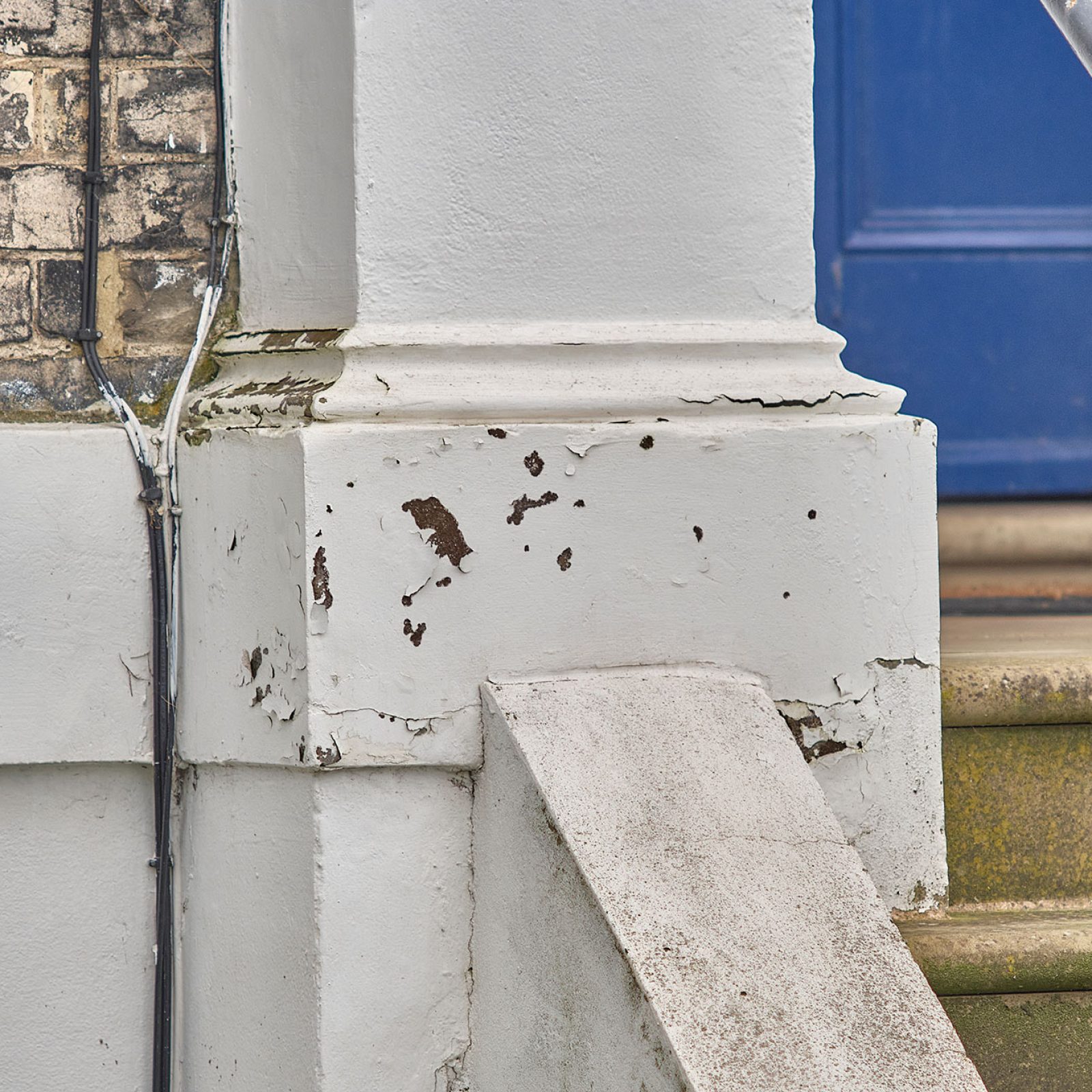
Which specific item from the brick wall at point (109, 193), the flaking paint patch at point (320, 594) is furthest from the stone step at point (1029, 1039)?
the brick wall at point (109, 193)

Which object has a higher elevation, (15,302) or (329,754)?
(15,302)

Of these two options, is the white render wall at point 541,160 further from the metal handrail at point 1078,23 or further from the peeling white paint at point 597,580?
the metal handrail at point 1078,23

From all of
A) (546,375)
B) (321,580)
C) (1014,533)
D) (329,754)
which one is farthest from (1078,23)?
(1014,533)

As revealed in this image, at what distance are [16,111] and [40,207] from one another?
0.12 m

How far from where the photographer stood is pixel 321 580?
4.11 feet

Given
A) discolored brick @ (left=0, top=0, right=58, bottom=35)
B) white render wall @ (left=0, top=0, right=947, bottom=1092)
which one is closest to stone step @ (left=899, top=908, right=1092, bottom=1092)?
white render wall @ (left=0, top=0, right=947, bottom=1092)

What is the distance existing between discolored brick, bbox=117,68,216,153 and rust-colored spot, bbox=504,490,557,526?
0.62 m

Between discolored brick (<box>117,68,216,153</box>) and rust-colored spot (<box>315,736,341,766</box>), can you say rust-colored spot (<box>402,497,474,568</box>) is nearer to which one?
rust-colored spot (<box>315,736,341,766</box>)

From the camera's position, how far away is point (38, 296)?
4.81 ft

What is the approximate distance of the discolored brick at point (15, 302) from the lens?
146 cm

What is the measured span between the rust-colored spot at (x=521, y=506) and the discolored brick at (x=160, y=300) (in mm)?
504

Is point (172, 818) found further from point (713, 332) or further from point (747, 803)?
point (713, 332)

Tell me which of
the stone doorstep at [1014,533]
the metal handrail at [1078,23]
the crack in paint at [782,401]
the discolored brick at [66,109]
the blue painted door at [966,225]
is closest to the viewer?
the metal handrail at [1078,23]

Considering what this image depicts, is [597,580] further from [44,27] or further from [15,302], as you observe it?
[44,27]
